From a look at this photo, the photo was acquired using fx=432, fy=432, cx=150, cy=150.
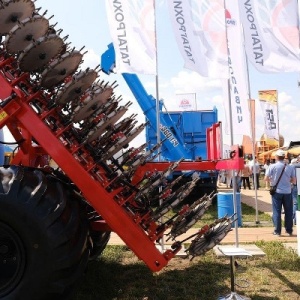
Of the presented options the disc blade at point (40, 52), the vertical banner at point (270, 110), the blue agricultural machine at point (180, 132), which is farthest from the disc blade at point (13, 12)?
the vertical banner at point (270, 110)

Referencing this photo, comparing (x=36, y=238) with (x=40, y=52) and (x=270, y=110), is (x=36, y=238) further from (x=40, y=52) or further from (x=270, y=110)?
(x=270, y=110)

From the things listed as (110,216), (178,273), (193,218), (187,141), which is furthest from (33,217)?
(187,141)

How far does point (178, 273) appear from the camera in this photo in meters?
5.42

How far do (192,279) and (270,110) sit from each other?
41.1 feet

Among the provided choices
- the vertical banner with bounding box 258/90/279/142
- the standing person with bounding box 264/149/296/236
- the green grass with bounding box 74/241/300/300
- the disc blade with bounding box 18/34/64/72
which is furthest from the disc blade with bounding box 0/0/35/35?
the vertical banner with bounding box 258/90/279/142

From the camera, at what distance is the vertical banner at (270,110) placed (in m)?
16.5

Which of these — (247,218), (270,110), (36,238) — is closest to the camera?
(36,238)

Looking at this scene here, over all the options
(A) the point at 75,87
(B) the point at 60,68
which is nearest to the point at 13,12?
(B) the point at 60,68

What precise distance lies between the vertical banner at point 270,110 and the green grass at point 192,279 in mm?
10635

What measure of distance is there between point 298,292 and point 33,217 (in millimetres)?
2929

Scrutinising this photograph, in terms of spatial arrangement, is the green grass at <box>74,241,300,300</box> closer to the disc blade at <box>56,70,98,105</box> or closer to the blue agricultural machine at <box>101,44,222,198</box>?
the disc blade at <box>56,70,98,105</box>

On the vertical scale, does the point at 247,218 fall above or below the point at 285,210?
below

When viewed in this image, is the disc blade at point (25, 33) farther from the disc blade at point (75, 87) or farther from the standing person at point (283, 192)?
the standing person at point (283, 192)

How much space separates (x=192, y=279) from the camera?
16.9 feet
